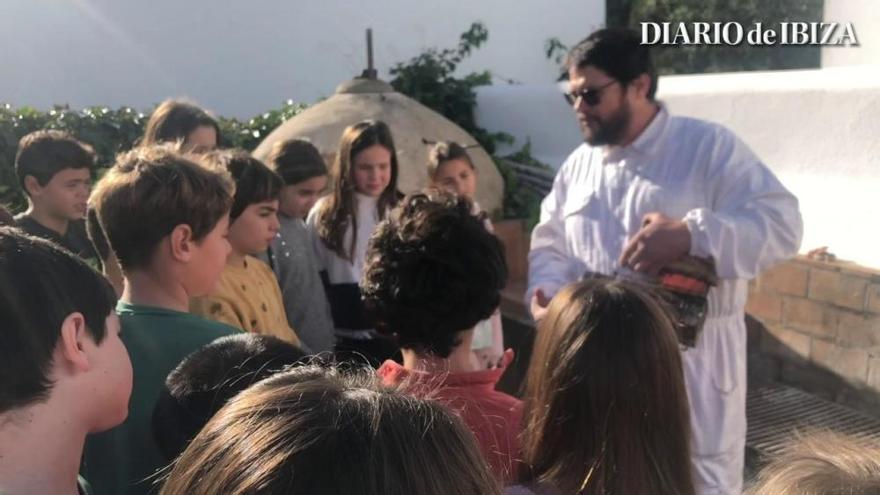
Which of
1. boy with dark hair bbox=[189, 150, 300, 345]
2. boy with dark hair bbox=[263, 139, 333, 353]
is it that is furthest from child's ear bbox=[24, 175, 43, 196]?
boy with dark hair bbox=[189, 150, 300, 345]

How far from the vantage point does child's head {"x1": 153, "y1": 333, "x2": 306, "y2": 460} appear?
1.40m

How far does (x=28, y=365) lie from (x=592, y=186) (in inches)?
80.8

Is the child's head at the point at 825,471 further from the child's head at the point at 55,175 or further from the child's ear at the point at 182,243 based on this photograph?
the child's head at the point at 55,175

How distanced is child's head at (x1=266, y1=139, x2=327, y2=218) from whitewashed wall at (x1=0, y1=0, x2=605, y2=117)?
7.11 m

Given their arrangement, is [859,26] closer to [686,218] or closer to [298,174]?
[686,218]

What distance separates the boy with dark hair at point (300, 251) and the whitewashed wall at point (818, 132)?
2.58 meters

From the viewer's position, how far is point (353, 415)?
90cm

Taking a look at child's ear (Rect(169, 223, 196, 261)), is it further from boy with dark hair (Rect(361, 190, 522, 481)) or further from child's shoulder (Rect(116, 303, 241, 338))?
boy with dark hair (Rect(361, 190, 522, 481))

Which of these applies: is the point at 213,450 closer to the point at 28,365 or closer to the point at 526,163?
the point at 28,365

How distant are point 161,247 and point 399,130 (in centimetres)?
403

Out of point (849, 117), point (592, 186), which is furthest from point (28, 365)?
point (849, 117)

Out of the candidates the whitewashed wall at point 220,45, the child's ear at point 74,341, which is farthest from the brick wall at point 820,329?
the whitewashed wall at point 220,45

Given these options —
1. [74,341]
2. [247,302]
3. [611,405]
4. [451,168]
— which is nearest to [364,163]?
[451,168]

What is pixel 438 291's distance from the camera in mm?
1840
